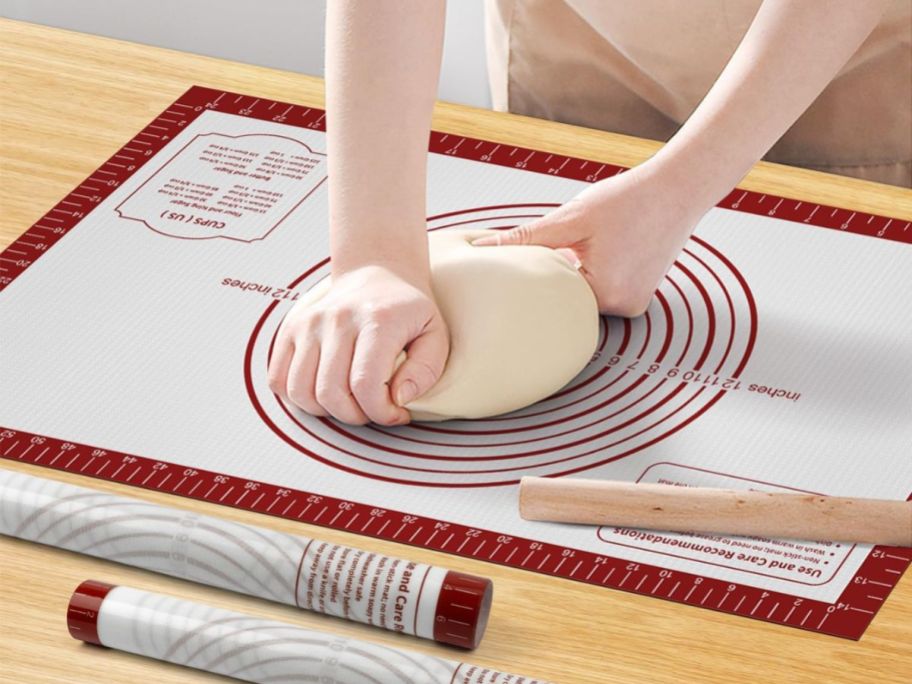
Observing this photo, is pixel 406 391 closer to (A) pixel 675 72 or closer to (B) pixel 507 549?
(B) pixel 507 549

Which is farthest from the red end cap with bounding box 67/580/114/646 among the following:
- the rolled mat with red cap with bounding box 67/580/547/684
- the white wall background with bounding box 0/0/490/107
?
the white wall background with bounding box 0/0/490/107

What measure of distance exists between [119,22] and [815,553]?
139cm

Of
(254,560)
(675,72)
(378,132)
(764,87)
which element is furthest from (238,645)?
(675,72)

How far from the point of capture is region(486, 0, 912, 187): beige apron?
111 cm

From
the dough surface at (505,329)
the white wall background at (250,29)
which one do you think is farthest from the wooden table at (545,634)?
the white wall background at (250,29)

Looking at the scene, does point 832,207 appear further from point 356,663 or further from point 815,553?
point 356,663

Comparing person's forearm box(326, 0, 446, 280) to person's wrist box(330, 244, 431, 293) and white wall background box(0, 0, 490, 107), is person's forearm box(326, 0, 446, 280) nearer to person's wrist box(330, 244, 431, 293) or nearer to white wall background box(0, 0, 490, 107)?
person's wrist box(330, 244, 431, 293)

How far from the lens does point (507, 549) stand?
73 centimetres

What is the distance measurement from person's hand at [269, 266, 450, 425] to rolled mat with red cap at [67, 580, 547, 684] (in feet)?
0.54

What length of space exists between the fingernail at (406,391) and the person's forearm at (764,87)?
21 cm

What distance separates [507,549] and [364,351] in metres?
0.14

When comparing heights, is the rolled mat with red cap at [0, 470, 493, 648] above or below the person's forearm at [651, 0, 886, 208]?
below

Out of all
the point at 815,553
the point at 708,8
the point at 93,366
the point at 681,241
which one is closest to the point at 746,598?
the point at 815,553

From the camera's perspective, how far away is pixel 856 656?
0.68m
